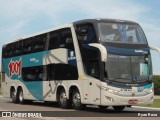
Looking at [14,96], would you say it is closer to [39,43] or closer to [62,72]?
[39,43]

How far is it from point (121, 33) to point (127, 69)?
1.71 m

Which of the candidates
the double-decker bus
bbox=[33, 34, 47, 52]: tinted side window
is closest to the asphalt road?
the double-decker bus

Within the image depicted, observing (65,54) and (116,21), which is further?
(65,54)

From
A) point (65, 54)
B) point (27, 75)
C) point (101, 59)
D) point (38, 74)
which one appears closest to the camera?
point (101, 59)

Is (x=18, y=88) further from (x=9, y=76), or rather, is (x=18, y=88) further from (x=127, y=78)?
(x=127, y=78)

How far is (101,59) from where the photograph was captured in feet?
58.6

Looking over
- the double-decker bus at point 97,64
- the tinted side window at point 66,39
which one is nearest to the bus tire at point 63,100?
the double-decker bus at point 97,64

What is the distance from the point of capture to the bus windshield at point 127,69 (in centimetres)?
1809

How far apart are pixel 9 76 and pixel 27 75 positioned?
10.9 ft

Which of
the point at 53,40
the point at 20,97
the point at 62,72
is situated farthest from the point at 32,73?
the point at 62,72

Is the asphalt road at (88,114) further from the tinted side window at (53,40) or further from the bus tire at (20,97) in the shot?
the bus tire at (20,97)

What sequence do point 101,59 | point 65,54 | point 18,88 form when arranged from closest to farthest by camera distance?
point 101,59 → point 65,54 → point 18,88

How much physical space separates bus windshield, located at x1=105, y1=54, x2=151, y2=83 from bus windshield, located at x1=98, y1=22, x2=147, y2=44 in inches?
31.8

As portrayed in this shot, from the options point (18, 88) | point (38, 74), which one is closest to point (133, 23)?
point (38, 74)
